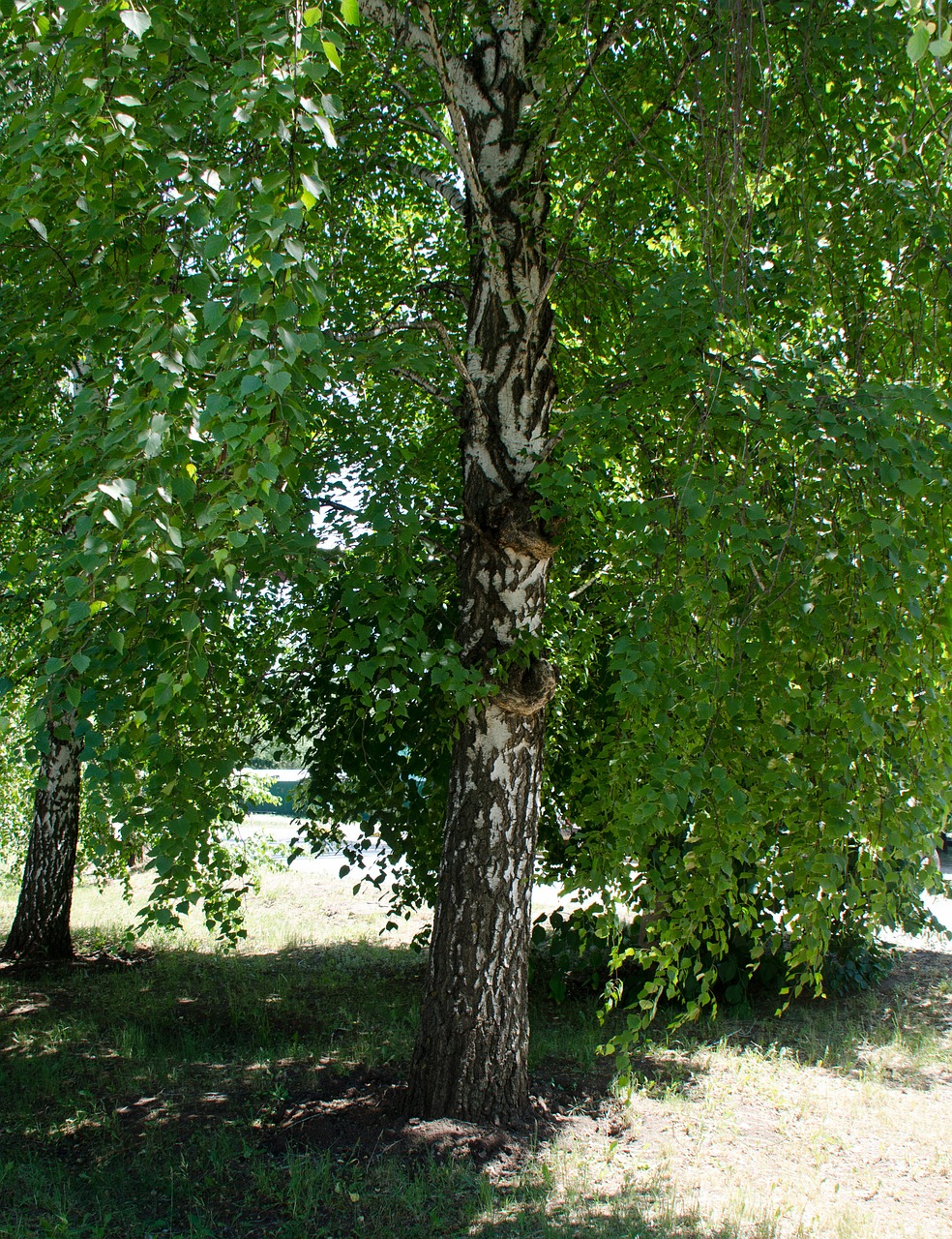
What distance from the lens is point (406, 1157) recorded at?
12.5 feet

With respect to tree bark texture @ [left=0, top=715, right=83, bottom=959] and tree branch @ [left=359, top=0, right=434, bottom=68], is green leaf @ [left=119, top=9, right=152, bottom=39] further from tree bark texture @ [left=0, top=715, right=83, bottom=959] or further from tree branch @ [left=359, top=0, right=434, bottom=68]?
tree bark texture @ [left=0, top=715, right=83, bottom=959]

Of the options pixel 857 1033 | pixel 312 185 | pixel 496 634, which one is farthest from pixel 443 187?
pixel 857 1033

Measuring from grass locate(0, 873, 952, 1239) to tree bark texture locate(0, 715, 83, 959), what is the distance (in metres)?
0.33

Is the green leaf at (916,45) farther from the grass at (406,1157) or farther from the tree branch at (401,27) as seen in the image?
the grass at (406,1157)

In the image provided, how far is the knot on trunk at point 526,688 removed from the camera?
13.1 ft

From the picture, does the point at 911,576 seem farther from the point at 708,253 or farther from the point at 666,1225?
the point at 666,1225

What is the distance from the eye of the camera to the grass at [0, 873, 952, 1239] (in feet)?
11.5

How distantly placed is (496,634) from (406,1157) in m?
2.21

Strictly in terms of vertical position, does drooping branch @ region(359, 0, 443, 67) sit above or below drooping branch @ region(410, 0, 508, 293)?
above

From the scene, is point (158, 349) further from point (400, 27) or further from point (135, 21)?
point (400, 27)

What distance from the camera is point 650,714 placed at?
2.68 m

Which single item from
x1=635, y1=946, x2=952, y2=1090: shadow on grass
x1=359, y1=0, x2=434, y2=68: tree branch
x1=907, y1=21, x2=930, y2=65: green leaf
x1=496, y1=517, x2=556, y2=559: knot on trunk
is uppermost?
x1=359, y1=0, x2=434, y2=68: tree branch

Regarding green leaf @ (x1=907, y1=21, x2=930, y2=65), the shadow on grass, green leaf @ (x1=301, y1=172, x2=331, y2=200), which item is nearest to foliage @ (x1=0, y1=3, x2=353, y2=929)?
green leaf @ (x1=301, y1=172, x2=331, y2=200)

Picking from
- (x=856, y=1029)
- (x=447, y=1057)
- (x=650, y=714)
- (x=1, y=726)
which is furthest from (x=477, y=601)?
(x=856, y=1029)
